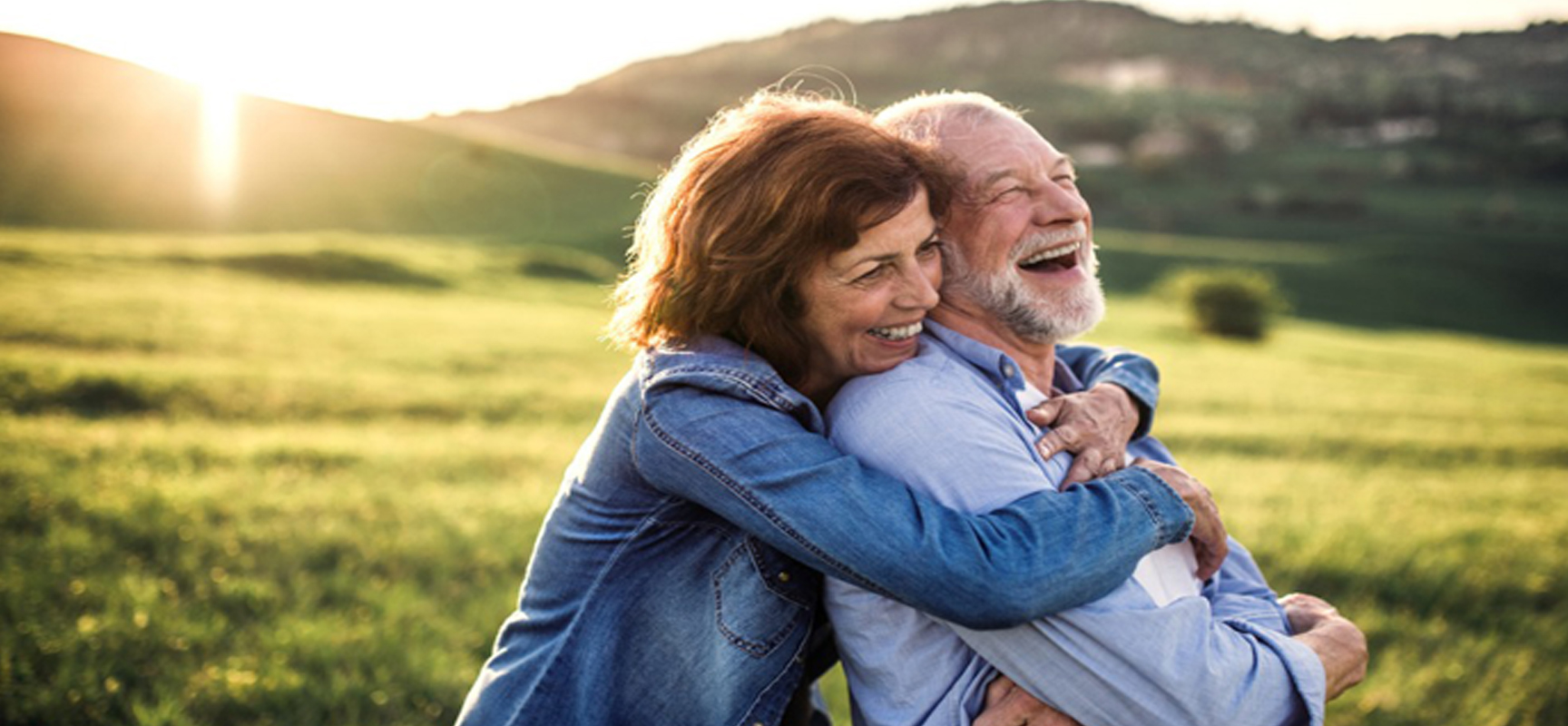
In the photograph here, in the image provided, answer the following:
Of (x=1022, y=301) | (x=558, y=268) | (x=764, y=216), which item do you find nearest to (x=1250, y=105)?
(x=558, y=268)

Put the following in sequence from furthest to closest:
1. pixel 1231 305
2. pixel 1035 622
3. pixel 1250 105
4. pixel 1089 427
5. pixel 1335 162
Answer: pixel 1250 105 < pixel 1335 162 < pixel 1231 305 < pixel 1089 427 < pixel 1035 622

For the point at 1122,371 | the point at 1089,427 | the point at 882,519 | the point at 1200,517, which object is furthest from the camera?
the point at 1122,371

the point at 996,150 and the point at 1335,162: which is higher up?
the point at 1335,162

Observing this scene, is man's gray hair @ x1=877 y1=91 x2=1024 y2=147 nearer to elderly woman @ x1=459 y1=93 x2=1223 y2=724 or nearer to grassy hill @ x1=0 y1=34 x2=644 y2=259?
elderly woman @ x1=459 y1=93 x2=1223 y2=724

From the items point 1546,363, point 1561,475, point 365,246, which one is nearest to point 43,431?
point 1561,475

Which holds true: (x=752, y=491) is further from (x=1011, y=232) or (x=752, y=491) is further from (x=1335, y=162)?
(x=1335, y=162)

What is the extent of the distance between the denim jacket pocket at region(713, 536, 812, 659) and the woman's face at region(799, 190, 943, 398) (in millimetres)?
654

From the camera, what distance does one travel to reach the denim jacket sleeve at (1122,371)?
327cm

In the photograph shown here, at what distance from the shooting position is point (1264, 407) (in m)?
17.5

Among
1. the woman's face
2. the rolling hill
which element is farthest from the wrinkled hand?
the rolling hill

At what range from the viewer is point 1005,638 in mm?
2299

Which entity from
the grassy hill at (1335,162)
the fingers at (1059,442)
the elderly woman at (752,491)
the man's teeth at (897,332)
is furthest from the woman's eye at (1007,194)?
the fingers at (1059,442)

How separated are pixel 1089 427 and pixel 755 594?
1.11 meters

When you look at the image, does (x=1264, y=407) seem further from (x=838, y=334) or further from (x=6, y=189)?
(x=6, y=189)
